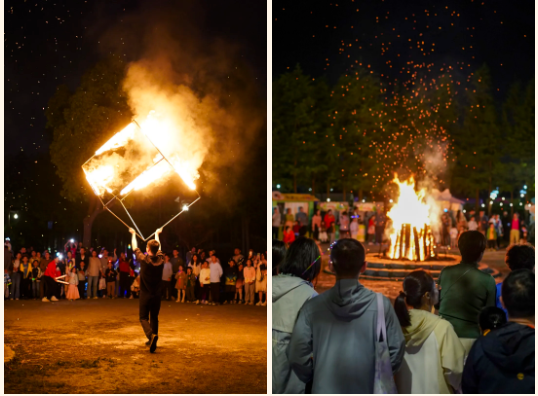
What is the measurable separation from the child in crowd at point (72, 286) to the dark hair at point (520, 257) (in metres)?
8.29

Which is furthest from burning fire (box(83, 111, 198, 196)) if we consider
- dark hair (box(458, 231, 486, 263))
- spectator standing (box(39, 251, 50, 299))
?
dark hair (box(458, 231, 486, 263))

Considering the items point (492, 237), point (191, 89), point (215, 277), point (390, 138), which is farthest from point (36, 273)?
point (390, 138)

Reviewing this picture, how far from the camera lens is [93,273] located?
10484 millimetres

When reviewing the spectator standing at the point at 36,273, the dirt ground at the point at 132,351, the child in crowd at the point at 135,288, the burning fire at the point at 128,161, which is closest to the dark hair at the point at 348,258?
the dirt ground at the point at 132,351

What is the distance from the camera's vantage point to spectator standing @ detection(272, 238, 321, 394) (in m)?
3.08

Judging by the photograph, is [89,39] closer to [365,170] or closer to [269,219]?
[269,219]

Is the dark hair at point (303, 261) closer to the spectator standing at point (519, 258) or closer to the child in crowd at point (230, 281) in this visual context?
the spectator standing at point (519, 258)

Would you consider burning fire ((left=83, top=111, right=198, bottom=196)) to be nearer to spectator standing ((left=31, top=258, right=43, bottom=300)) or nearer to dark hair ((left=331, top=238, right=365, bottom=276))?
spectator standing ((left=31, top=258, right=43, bottom=300))

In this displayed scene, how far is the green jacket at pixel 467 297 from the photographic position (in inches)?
136

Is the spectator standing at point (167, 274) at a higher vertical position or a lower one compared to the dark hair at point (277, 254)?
lower

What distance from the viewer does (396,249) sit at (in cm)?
1062

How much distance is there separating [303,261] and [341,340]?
473 mm

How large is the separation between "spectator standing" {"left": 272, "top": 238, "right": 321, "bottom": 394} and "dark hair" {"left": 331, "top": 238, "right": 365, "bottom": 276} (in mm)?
308

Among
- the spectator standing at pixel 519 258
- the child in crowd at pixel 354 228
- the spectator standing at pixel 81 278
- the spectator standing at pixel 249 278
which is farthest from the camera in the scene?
the child in crowd at pixel 354 228
